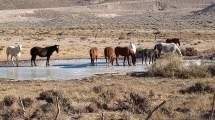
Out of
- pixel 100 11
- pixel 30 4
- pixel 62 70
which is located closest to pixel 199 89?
pixel 62 70

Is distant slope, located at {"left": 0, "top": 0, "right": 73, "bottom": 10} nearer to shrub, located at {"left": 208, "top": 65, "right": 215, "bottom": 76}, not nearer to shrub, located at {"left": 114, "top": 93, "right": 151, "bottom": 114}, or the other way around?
shrub, located at {"left": 208, "top": 65, "right": 215, "bottom": 76}

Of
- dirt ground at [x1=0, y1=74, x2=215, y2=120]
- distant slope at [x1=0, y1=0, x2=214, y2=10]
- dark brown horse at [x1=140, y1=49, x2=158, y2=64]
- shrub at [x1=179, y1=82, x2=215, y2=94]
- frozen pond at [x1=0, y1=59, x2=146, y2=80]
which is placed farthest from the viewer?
distant slope at [x1=0, y1=0, x2=214, y2=10]

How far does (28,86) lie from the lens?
22.2 meters

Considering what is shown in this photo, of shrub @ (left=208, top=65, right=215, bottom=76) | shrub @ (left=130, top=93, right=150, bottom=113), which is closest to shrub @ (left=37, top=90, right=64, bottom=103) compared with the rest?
shrub @ (left=130, top=93, right=150, bottom=113)

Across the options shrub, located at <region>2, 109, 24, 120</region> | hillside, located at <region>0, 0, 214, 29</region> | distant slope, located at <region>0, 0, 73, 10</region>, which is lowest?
hillside, located at <region>0, 0, 214, 29</region>

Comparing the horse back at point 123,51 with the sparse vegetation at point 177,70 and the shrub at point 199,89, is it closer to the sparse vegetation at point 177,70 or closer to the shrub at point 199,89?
the sparse vegetation at point 177,70

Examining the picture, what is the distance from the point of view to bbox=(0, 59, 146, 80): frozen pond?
26108mm

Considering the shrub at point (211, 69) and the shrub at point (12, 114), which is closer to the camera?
the shrub at point (12, 114)

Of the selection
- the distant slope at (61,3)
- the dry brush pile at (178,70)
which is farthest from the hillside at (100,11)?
the dry brush pile at (178,70)

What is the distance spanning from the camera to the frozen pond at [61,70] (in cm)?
2611

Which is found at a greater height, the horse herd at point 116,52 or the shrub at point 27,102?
the shrub at point 27,102

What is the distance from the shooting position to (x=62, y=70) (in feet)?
93.9

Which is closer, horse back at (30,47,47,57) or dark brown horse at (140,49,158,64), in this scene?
dark brown horse at (140,49,158,64)

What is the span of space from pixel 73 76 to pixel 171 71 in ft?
14.9
